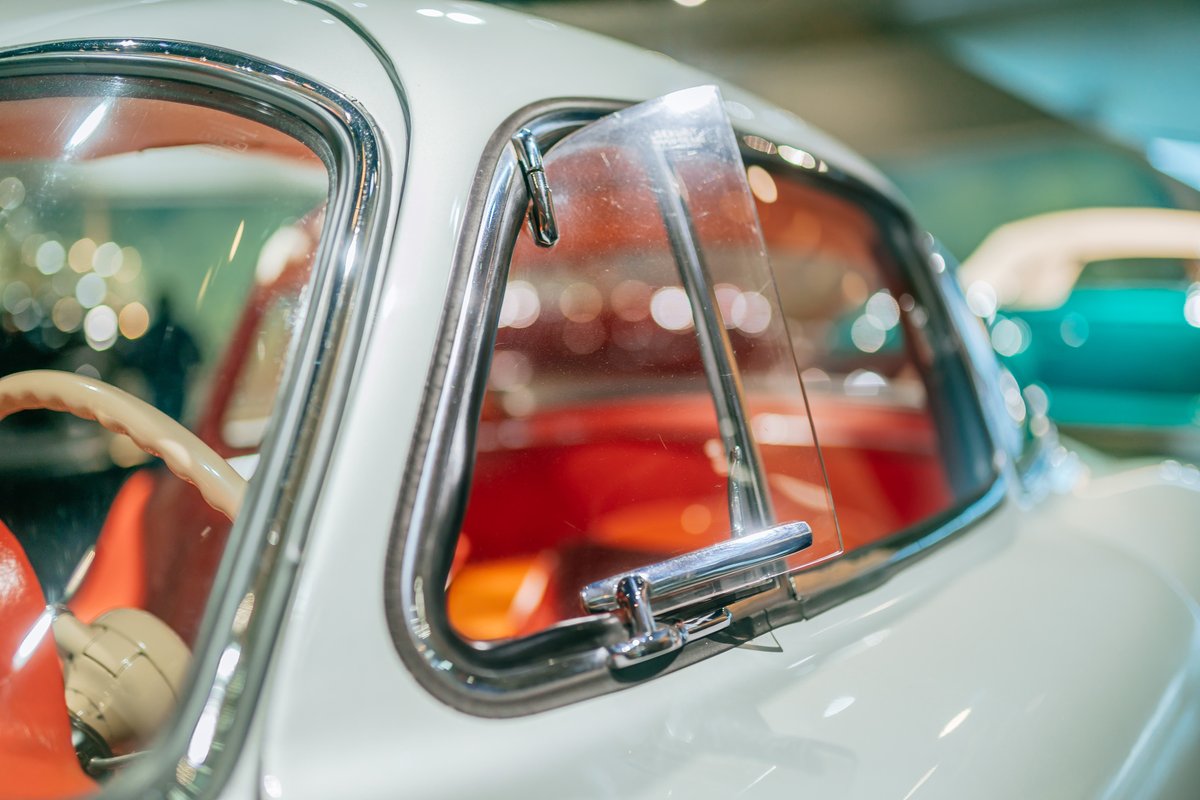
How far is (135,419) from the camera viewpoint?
0.93 m

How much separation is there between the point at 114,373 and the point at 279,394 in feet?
1.22

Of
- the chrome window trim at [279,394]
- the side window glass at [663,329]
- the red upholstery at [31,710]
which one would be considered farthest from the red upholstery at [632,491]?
the red upholstery at [31,710]

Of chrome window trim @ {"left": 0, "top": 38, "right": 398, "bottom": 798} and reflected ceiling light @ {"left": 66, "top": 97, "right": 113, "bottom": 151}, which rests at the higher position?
reflected ceiling light @ {"left": 66, "top": 97, "right": 113, "bottom": 151}

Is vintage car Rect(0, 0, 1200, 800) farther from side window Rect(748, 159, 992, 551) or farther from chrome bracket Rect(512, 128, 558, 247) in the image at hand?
side window Rect(748, 159, 992, 551)

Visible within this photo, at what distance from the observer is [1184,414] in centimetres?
468

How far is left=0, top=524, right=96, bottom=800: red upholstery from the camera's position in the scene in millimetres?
719

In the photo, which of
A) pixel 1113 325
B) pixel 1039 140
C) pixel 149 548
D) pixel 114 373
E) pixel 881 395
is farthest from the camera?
pixel 1039 140

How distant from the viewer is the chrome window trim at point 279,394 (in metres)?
0.63

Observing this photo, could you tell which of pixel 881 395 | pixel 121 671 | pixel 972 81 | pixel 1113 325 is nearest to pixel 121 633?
pixel 121 671

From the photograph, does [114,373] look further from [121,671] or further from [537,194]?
[537,194]

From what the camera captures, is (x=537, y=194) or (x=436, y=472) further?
(x=537, y=194)

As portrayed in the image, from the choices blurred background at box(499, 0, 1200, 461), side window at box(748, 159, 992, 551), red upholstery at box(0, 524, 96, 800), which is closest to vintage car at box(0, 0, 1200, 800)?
red upholstery at box(0, 524, 96, 800)

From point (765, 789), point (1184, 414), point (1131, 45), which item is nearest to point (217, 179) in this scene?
point (765, 789)

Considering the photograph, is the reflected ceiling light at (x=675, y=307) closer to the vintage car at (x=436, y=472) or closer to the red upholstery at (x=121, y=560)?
the vintage car at (x=436, y=472)
